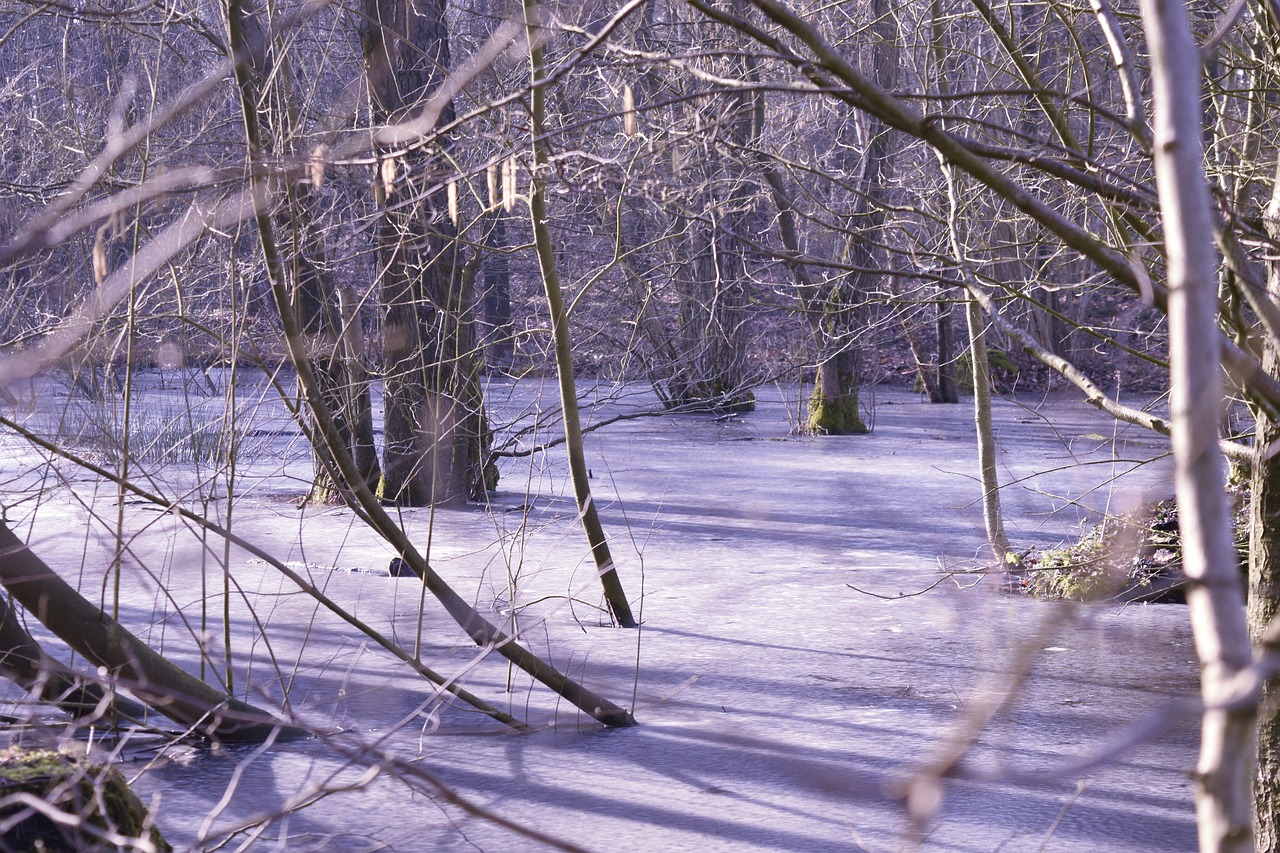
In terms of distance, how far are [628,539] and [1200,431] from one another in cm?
701

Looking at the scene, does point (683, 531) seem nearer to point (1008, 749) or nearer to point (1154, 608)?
point (1154, 608)

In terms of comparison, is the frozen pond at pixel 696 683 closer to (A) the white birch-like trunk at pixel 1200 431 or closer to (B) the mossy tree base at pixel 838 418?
(A) the white birch-like trunk at pixel 1200 431

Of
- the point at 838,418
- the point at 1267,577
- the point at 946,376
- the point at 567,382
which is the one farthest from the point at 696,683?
the point at 946,376

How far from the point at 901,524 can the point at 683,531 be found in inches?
53.8

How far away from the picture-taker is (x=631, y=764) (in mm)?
4055

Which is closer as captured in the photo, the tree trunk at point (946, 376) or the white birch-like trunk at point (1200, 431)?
the white birch-like trunk at point (1200, 431)

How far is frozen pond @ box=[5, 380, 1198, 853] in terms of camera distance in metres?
3.49

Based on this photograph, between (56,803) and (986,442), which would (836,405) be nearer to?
(986,442)

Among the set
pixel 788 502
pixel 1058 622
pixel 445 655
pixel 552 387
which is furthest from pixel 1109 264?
pixel 552 387

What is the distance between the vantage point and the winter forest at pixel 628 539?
1762 mm

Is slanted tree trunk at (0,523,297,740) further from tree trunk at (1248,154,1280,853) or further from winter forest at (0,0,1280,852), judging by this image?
tree trunk at (1248,154,1280,853)

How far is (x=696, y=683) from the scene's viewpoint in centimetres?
494

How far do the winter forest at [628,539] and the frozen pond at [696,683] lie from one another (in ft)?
0.09

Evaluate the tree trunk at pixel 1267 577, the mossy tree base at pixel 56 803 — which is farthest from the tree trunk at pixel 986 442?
the mossy tree base at pixel 56 803
